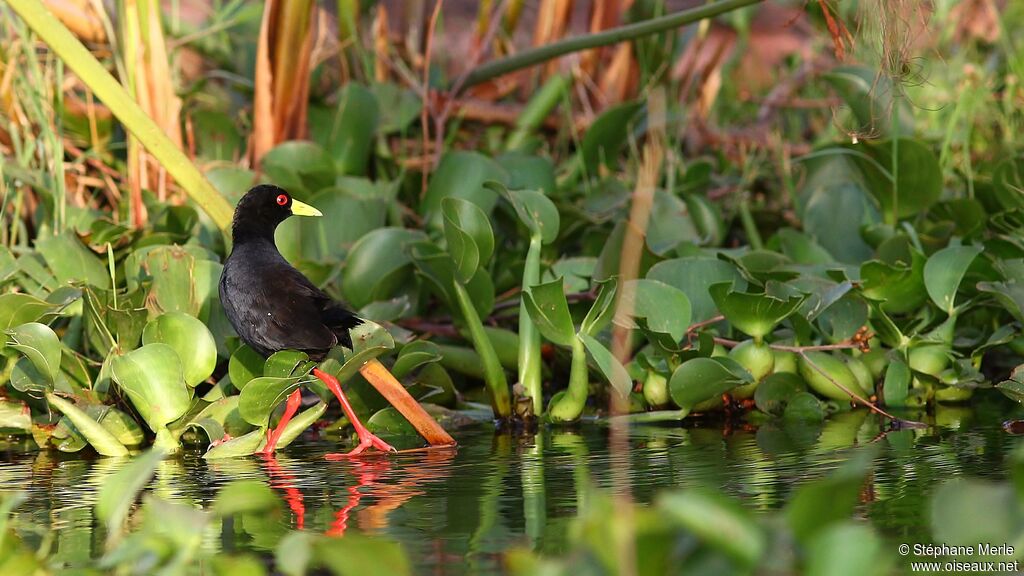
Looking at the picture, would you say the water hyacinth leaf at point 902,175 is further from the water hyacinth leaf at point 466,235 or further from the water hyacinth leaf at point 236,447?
the water hyacinth leaf at point 236,447

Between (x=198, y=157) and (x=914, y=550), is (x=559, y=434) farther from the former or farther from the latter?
(x=198, y=157)

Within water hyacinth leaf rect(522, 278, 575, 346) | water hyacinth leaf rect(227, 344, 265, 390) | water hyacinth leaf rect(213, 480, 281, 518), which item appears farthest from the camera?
water hyacinth leaf rect(227, 344, 265, 390)

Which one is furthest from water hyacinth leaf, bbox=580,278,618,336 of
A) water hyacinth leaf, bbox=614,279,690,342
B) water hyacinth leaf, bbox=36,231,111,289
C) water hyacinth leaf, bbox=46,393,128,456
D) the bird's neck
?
water hyacinth leaf, bbox=36,231,111,289

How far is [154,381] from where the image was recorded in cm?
297

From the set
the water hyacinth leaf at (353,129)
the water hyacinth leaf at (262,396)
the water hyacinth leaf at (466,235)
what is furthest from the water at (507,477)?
the water hyacinth leaf at (353,129)

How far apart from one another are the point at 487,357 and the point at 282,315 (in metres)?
0.58

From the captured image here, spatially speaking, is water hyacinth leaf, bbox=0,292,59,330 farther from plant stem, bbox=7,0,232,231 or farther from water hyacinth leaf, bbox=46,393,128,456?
plant stem, bbox=7,0,232,231

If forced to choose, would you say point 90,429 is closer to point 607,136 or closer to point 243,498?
point 243,498

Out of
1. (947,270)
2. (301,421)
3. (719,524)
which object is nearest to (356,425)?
(301,421)

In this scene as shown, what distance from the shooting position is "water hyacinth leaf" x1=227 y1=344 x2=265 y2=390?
3279mm

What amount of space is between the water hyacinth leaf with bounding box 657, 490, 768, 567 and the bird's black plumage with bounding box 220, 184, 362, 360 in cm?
184

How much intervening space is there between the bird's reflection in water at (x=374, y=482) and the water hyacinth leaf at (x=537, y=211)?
0.68 m

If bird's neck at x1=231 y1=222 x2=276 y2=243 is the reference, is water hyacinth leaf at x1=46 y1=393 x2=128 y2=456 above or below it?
below

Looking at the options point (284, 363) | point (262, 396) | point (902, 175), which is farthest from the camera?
point (902, 175)
